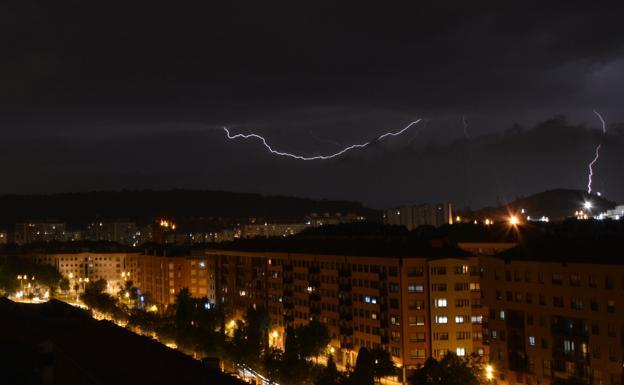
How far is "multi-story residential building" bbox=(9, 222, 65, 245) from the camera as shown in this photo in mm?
118125

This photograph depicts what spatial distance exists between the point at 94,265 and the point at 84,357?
5753 centimetres

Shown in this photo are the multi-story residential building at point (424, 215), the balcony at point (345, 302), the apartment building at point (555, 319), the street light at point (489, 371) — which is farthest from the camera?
the multi-story residential building at point (424, 215)

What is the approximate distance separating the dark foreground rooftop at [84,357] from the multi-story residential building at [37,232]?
9475cm

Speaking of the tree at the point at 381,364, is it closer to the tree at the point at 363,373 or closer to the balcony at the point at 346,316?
the tree at the point at 363,373

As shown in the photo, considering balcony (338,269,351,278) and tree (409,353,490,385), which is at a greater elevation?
balcony (338,269,351,278)

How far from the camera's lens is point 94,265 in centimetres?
7375

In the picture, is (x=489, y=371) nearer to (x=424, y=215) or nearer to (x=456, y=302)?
(x=456, y=302)

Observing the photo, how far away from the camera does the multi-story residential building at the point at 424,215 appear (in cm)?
6119

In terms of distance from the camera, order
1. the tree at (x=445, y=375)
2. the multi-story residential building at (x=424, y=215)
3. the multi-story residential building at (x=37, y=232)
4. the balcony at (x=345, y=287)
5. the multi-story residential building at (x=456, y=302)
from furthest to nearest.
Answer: the multi-story residential building at (x=37, y=232), the multi-story residential building at (x=424, y=215), the balcony at (x=345, y=287), the multi-story residential building at (x=456, y=302), the tree at (x=445, y=375)

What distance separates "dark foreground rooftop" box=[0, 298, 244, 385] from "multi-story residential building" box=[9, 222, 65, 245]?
311 ft

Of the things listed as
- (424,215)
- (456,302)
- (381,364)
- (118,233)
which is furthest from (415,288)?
(118,233)

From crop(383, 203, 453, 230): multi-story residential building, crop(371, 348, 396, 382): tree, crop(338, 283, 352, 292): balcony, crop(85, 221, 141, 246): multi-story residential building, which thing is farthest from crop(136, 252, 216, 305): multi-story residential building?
Result: crop(85, 221, 141, 246): multi-story residential building

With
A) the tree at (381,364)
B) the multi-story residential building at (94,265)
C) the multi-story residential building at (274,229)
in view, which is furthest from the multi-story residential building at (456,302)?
the multi-story residential building at (274,229)

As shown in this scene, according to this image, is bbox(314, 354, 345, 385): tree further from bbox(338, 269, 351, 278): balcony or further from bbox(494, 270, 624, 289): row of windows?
bbox(338, 269, 351, 278): balcony
